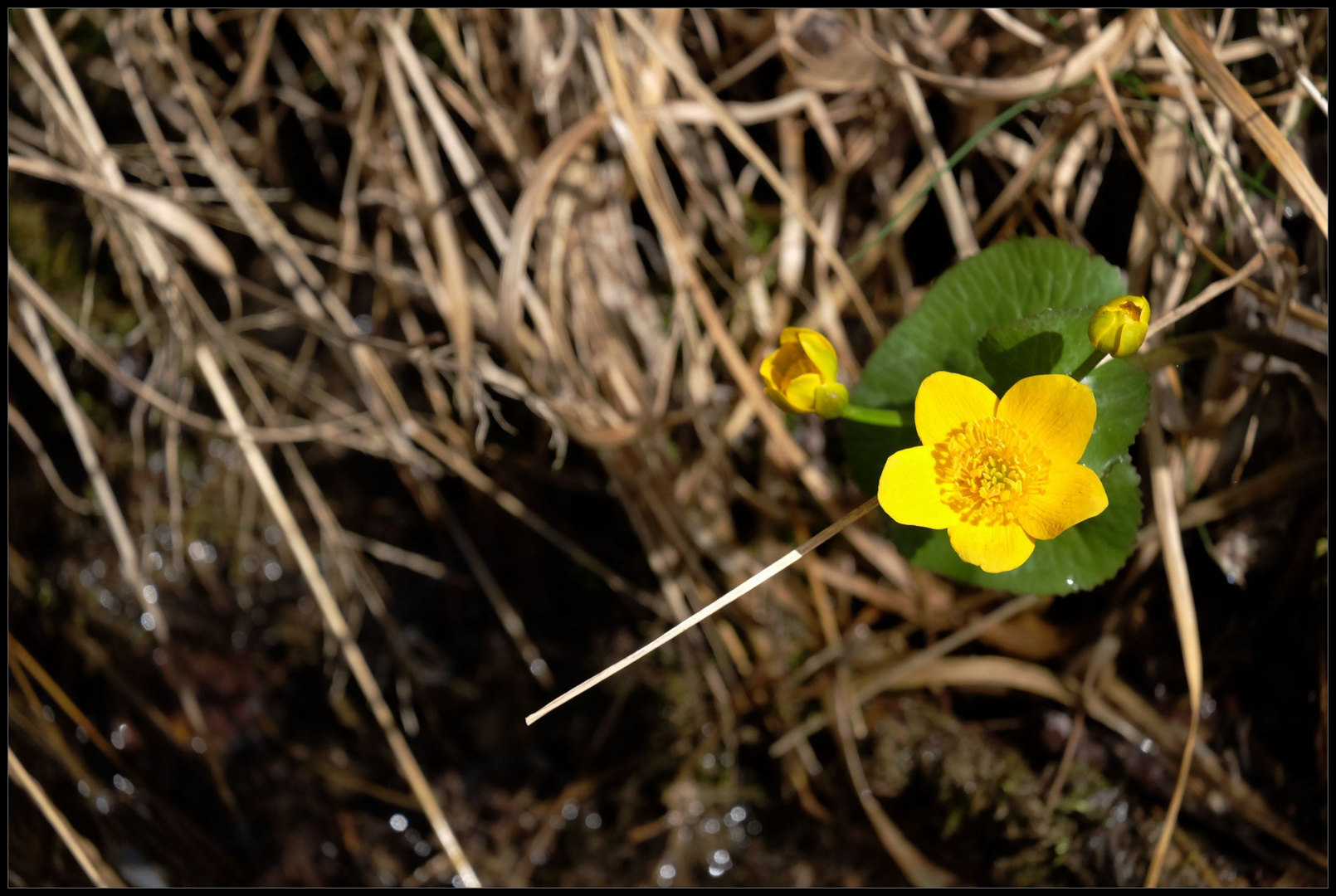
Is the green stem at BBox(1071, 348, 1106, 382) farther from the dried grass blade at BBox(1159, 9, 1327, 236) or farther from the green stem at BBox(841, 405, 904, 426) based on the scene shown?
the dried grass blade at BBox(1159, 9, 1327, 236)

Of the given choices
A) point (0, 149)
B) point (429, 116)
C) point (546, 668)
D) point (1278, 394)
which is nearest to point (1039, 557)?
point (1278, 394)

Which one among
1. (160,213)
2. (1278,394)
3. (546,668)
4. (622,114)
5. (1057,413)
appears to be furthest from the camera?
(546,668)

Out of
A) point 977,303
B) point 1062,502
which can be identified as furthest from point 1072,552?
point 977,303

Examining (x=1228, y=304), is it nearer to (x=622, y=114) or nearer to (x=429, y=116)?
(x=622, y=114)

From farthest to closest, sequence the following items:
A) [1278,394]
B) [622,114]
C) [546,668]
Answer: [546,668] → [622,114] → [1278,394]

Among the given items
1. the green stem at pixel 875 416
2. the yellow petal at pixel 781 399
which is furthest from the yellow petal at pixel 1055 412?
the yellow petal at pixel 781 399

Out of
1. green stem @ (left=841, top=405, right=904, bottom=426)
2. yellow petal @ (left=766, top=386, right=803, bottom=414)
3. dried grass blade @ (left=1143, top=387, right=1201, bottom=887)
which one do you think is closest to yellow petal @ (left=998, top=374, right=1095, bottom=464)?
green stem @ (left=841, top=405, right=904, bottom=426)

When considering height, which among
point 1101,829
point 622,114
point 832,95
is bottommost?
point 1101,829
